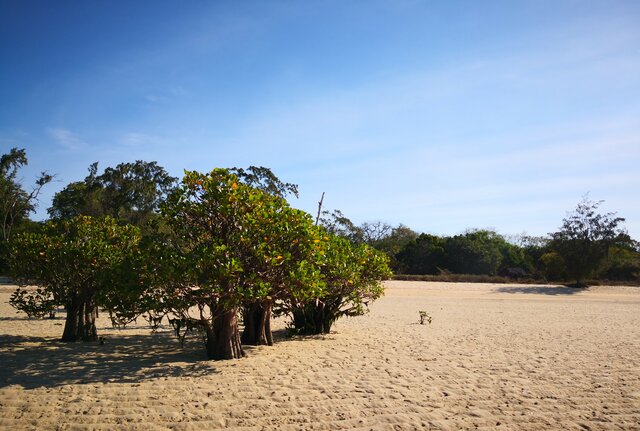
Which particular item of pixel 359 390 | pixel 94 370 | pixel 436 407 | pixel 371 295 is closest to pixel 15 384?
pixel 94 370

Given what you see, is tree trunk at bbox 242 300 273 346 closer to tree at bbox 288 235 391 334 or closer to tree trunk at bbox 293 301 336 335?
tree at bbox 288 235 391 334

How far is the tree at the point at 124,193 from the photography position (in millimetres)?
39719

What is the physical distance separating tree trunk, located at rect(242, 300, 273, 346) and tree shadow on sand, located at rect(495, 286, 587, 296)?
29.7 m

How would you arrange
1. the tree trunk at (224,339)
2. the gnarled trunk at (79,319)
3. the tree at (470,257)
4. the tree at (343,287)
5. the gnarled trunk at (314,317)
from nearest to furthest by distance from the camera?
the tree trunk at (224,339) → the gnarled trunk at (79,319) → the tree at (343,287) → the gnarled trunk at (314,317) → the tree at (470,257)

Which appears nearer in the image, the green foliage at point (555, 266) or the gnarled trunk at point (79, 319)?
the gnarled trunk at point (79, 319)

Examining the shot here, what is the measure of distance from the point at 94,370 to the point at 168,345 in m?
2.96

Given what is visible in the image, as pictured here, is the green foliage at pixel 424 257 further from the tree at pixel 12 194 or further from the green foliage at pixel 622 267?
the tree at pixel 12 194

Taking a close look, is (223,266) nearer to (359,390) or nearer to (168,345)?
(359,390)

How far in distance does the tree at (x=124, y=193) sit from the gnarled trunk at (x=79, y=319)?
28474mm

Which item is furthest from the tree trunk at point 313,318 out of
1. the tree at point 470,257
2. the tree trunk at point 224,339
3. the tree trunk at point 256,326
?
the tree at point 470,257

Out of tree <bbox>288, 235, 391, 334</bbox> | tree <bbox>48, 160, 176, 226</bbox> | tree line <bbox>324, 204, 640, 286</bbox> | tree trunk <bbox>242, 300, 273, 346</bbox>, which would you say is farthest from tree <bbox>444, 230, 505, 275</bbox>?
tree trunk <bbox>242, 300, 273, 346</bbox>

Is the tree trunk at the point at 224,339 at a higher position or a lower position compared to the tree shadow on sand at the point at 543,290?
higher

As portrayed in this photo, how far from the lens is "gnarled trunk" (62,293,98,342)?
35.4 feet

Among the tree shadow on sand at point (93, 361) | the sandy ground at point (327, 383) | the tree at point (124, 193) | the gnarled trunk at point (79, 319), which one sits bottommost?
the sandy ground at point (327, 383)
